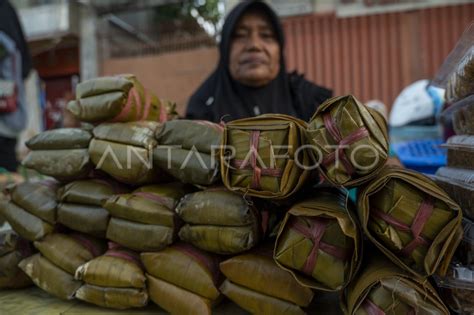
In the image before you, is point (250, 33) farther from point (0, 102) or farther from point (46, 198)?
point (0, 102)

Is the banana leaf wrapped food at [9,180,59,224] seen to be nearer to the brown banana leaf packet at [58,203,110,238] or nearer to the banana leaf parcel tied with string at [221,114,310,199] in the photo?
the brown banana leaf packet at [58,203,110,238]

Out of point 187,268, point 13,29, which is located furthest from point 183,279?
point 13,29

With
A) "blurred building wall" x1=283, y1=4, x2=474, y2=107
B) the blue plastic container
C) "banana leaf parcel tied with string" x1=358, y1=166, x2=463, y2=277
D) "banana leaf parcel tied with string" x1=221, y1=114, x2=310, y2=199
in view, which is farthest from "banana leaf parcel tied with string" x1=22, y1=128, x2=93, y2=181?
"blurred building wall" x1=283, y1=4, x2=474, y2=107

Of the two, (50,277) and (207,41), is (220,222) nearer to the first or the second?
(50,277)

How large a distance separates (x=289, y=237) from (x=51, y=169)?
0.79m

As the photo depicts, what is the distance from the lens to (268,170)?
0.89m

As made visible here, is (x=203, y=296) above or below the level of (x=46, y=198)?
below

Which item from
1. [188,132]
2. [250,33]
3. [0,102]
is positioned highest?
Result: [250,33]

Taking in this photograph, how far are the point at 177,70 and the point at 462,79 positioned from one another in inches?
189

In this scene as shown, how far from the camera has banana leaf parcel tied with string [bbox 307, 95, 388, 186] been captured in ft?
2.55

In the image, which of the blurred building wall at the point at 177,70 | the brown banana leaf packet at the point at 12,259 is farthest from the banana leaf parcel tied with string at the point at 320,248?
the blurred building wall at the point at 177,70

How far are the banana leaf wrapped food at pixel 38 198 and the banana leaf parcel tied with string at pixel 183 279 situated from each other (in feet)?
1.16

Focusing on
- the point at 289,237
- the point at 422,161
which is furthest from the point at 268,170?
the point at 422,161

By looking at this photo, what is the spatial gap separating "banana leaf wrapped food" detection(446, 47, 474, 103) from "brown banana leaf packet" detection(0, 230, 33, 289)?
4.68 feet
